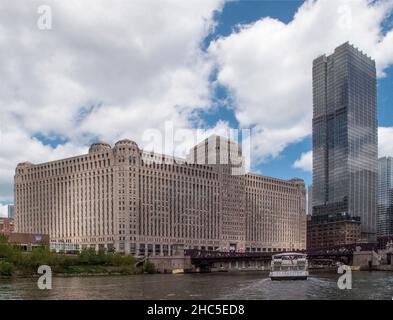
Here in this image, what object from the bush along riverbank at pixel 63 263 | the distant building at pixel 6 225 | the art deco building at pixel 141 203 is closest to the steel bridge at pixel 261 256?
the art deco building at pixel 141 203

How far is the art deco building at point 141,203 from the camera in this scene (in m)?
90.2

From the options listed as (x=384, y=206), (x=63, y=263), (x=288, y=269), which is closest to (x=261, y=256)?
(x=63, y=263)

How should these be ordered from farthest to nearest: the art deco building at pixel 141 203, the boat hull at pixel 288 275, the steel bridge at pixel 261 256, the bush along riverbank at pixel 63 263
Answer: the art deco building at pixel 141 203 < the steel bridge at pixel 261 256 < the bush along riverbank at pixel 63 263 < the boat hull at pixel 288 275

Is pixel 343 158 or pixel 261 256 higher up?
pixel 343 158

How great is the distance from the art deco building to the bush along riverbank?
20.1 m

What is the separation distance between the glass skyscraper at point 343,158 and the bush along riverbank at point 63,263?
25.7 m

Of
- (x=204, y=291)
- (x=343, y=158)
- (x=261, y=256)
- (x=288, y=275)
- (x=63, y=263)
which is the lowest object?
(x=261, y=256)

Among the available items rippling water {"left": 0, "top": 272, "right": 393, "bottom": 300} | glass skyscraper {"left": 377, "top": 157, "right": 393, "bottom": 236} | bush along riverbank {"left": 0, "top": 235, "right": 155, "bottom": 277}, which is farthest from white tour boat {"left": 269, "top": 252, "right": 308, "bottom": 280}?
bush along riverbank {"left": 0, "top": 235, "right": 155, "bottom": 277}

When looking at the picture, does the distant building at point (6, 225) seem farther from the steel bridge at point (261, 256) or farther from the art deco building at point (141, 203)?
the steel bridge at point (261, 256)

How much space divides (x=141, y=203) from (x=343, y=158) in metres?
51.9

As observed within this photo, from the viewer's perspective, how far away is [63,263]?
58438 mm

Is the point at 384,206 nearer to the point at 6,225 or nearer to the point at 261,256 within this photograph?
the point at 261,256

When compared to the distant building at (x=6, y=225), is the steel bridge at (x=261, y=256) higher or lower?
lower
